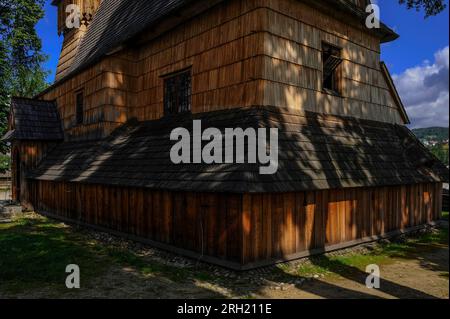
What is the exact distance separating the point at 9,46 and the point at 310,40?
21542 millimetres

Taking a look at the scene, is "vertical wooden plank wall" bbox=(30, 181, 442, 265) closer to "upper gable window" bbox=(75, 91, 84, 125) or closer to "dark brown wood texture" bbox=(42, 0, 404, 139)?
"dark brown wood texture" bbox=(42, 0, 404, 139)

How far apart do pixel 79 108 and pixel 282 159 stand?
42.4 ft

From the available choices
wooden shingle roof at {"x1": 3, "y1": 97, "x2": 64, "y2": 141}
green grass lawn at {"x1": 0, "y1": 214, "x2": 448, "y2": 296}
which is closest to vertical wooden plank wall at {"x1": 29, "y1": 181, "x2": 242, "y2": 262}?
green grass lawn at {"x1": 0, "y1": 214, "x2": 448, "y2": 296}

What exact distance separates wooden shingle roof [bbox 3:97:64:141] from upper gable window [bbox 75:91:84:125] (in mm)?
2225

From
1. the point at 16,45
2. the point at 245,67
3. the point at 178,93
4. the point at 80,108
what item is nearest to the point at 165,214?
the point at 245,67

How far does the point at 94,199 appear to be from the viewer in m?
13.2

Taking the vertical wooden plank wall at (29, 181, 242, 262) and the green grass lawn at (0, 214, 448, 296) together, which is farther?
the vertical wooden plank wall at (29, 181, 242, 262)

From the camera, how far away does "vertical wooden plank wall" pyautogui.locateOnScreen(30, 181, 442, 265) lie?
7949mm

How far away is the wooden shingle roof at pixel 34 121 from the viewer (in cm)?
1833

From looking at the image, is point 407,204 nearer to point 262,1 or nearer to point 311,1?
point 311,1

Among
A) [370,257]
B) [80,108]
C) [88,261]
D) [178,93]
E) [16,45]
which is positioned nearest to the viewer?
[88,261]

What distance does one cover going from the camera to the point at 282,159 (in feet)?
27.3

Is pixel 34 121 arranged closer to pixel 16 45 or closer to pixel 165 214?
pixel 16 45

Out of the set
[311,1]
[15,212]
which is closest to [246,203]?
[311,1]
